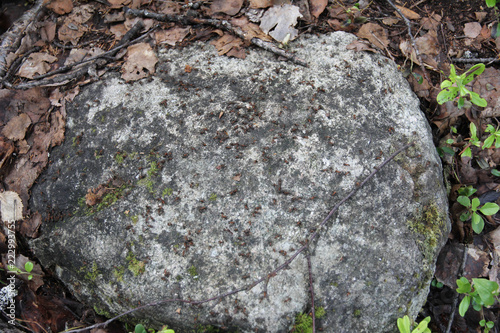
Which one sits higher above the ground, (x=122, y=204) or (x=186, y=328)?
(x=122, y=204)

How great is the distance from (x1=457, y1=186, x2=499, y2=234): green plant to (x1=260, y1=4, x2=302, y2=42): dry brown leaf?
2377 millimetres

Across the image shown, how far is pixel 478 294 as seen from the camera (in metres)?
2.93

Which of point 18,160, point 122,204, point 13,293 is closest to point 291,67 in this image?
point 122,204

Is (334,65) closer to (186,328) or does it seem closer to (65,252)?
(186,328)

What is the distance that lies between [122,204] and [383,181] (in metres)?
2.32

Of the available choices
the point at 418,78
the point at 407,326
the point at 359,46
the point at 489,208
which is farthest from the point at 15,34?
the point at 489,208

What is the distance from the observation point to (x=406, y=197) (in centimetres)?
297

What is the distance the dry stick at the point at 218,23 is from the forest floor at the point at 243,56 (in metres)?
0.01

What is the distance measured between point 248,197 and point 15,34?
3684 mm

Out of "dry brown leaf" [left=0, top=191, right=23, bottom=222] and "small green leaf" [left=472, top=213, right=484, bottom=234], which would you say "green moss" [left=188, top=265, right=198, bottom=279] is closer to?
"dry brown leaf" [left=0, top=191, right=23, bottom=222]

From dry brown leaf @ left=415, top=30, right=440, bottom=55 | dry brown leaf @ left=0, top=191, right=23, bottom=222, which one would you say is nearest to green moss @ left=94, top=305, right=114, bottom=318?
dry brown leaf @ left=0, top=191, right=23, bottom=222

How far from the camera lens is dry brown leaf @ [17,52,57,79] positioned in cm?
384

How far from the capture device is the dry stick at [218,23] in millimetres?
3436

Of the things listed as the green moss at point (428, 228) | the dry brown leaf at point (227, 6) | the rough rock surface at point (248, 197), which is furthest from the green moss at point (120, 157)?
the green moss at point (428, 228)
